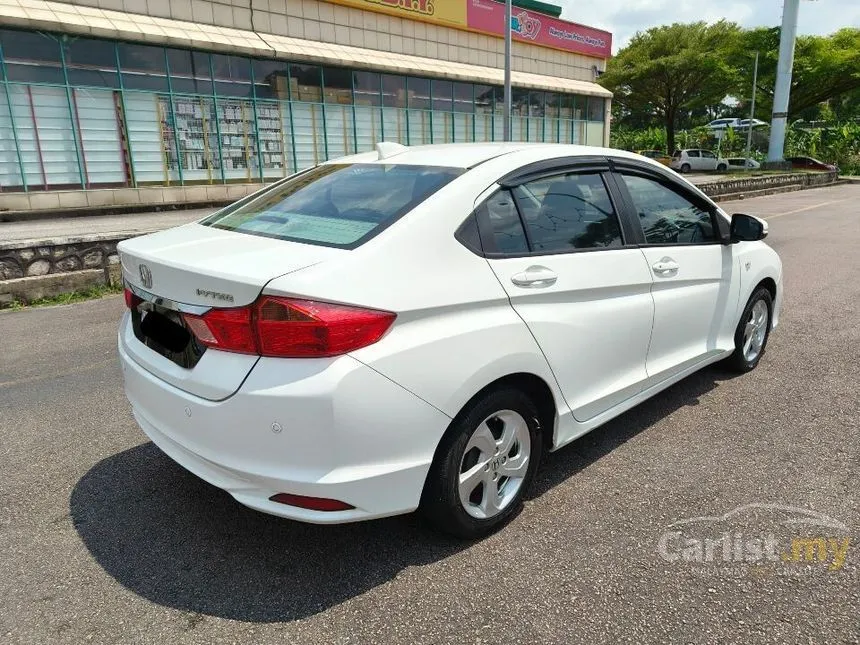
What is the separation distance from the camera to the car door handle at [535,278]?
8.82 feet

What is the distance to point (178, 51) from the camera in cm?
→ 1573

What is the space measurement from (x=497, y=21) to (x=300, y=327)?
81.1 ft

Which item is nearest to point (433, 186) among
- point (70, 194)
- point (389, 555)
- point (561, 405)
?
point (561, 405)

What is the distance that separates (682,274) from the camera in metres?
3.64

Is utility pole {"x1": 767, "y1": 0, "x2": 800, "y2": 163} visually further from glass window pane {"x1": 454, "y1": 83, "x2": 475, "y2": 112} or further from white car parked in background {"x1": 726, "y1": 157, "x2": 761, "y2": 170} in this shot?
glass window pane {"x1": 454, "y1": 83, "x2": 475, "y2": 112}

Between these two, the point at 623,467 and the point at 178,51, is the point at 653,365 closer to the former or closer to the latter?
the point at 623,467

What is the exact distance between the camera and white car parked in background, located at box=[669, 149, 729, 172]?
40.1 meters

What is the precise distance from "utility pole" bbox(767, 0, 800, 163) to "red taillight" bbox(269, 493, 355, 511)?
40.7m

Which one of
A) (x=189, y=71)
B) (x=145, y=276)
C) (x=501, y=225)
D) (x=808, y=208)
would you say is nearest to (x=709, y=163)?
(x=808, y=208)

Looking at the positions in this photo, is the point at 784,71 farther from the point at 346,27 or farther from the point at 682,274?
the point at 682,274

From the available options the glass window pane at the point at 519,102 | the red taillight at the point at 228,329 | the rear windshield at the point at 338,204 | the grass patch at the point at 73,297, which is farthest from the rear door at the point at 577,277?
the glass window pane at the point at 519,102

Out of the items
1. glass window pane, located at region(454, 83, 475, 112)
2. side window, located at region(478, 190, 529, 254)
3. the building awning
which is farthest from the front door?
glass window pane, located at region(454, 83, 475, 112)

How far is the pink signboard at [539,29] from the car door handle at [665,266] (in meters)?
21.9

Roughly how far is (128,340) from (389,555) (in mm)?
1530
